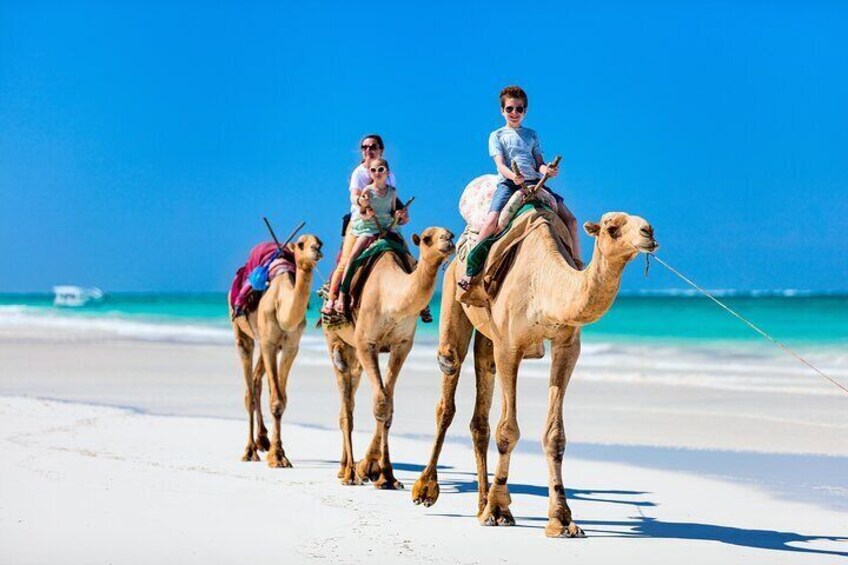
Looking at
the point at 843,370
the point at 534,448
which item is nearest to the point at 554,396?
the point at 534,448

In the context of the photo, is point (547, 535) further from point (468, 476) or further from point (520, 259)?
point (468, 476)

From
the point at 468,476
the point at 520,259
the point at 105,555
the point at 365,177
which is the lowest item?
the point at 105,555

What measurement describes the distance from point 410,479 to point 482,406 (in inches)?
82.4

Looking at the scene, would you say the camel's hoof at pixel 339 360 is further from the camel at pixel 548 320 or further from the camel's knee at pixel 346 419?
the camel at pixel 548 320

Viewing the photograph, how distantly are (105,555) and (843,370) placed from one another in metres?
20.6

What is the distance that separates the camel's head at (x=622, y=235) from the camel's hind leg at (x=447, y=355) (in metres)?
2.46

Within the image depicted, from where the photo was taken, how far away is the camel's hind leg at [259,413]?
13.4m

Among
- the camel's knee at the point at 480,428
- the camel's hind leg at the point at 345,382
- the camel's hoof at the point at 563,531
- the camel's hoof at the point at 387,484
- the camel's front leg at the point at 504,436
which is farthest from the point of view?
the camel's hind leg at the point at 345,382

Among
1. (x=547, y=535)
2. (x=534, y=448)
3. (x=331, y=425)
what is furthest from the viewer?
(x=331, y=425)

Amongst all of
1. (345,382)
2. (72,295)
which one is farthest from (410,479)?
(72,295)

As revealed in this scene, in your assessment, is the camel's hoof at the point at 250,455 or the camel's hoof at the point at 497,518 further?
the camel's hoof at the point at 250,455

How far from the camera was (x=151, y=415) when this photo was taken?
1672cm

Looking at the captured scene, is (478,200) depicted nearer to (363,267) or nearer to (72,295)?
(363,267)

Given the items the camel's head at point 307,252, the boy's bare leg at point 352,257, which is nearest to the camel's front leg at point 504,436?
the boy's bare leg at point 352,257
